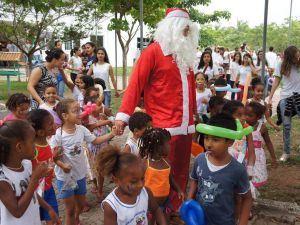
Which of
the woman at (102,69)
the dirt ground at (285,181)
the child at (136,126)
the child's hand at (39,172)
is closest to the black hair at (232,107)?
Answer: the child at (136,126)

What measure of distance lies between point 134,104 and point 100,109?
120 cm

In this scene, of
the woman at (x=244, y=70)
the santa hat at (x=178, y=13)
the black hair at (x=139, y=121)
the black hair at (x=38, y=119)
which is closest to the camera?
the black hair at (x=38, y=119)

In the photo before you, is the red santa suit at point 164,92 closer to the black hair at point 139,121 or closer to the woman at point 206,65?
the black hair at point 139,121

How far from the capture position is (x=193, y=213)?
2.56m

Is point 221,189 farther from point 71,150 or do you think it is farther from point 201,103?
point 201,103

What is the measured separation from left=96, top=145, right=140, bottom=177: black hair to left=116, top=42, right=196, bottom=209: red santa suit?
139 cm

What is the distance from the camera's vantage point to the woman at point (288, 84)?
5773 millimetres

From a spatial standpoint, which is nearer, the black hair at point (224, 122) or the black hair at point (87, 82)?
the black hair at point (224, 122)

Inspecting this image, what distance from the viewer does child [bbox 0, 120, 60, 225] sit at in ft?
7.20

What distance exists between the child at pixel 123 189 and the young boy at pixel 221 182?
0.48 m

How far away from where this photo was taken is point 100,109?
189 inches

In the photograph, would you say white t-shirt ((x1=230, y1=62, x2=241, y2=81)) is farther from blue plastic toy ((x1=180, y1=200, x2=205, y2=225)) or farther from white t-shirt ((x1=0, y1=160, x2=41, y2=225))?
white t-shirt ((x1=0, y1=160, x2=41, y2=225))

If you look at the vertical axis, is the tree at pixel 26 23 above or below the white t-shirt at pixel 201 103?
above

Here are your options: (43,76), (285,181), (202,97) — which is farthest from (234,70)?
(43,76)
